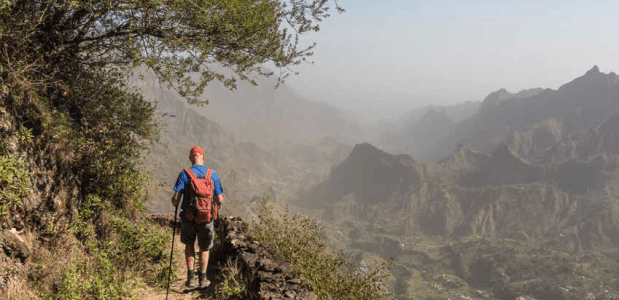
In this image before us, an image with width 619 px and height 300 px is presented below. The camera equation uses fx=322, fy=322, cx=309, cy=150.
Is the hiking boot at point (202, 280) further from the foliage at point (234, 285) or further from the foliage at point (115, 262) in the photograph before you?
the foliage at point (115, 262)

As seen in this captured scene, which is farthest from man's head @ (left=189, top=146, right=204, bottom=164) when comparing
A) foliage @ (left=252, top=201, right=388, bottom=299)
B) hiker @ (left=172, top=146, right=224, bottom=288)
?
foliage @ (left=252, top=201, right=388, bottom=299)

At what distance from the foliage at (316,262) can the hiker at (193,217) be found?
5.78 ft

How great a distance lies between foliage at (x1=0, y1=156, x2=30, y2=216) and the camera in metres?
4.87

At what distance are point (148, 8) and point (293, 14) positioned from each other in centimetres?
384

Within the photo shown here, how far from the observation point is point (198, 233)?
20.8 feet

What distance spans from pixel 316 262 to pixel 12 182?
5738mm

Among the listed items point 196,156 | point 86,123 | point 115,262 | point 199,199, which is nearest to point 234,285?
point 199,199

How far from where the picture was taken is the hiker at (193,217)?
6.09 m

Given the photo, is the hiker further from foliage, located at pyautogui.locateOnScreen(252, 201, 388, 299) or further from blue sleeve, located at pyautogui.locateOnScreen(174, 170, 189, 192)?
foliage, located at pyautogui.locateOnScreen(252, 201, 388, 299)

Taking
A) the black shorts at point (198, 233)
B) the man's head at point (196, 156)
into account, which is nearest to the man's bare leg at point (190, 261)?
the black shorts at point (198, 233)

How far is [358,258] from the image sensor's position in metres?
152

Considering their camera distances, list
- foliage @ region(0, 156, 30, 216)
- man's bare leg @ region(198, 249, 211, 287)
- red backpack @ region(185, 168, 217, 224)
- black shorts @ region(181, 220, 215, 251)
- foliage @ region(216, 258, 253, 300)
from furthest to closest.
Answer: man's bare leg @ region(198, 249, 211, 287), black shorts @ region(181, 220, 215, 251), red backpack @ region(185, 168, 217, 224), foliage @ region(216, 258, 253, 300), foliage @ region(0, 156, 30, 216)

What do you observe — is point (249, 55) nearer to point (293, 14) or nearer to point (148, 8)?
point (293, 14)

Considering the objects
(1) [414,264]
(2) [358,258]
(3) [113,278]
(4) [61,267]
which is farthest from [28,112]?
(1) [414,264]
